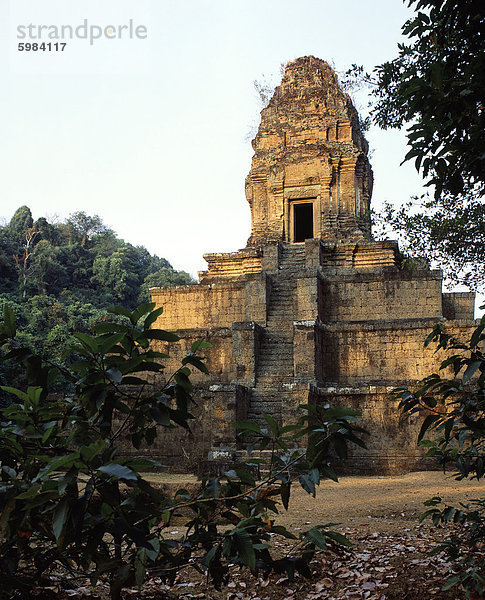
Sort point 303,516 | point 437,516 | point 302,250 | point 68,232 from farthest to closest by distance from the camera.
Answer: point 68,232 < point 302,250 < point 303,516 < point 437,516

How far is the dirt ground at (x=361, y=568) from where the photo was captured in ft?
15.3

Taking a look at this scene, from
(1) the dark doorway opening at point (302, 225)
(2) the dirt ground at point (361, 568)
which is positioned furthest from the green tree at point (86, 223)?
(2) the dirt ground at point (361, 568)

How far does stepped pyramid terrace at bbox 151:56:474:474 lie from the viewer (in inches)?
527

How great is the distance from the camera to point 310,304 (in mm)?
15812

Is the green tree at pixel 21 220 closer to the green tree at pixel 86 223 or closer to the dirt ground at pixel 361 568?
the green tree at pixel 86 223

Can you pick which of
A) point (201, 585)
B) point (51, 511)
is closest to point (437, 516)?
point (201, 585)

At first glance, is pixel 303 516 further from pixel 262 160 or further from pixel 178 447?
pixel 262 160

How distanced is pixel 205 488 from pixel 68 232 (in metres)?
51.1

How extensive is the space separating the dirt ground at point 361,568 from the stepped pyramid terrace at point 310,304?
3289 mm

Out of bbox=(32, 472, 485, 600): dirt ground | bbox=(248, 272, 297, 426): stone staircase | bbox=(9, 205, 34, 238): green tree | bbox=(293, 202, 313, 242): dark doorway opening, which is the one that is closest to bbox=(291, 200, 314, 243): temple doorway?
bbox=(293, 202, 313, 242): dark doorway opening

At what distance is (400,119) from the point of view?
819 centimetres

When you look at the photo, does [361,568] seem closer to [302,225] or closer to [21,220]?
[302,225]

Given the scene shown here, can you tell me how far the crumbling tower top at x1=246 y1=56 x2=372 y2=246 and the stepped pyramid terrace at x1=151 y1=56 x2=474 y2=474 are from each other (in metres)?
0.04

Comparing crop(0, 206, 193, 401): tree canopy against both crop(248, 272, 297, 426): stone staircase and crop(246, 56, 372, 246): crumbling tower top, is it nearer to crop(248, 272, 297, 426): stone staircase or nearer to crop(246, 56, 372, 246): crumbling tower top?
crop(246, 56, 372, 246): crumbling tower top
